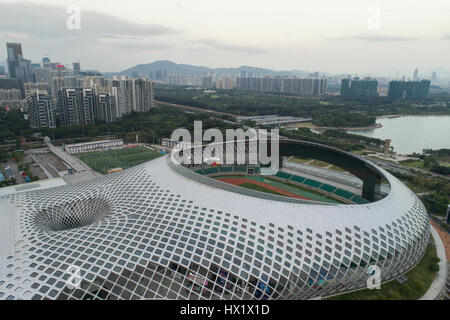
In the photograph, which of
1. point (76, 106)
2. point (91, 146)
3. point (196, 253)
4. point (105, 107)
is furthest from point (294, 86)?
point (196, 253)

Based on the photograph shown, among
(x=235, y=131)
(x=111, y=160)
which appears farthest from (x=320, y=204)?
(x=235, y=131)

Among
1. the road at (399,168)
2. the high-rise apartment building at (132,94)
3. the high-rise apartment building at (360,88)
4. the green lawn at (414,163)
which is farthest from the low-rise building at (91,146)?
the high-rise apartment building at (360,88)

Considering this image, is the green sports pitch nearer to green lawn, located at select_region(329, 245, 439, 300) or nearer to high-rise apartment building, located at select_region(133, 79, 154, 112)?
high-rise apartment building, located at select_region(133, 79, 154, 112)

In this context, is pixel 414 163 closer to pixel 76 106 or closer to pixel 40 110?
pixel 76 106

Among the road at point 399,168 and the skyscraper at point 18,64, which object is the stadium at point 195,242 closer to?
the road at point 399,168

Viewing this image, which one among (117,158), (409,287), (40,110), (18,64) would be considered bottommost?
(409,287)

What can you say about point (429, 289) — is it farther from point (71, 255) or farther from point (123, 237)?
point (71, 255)

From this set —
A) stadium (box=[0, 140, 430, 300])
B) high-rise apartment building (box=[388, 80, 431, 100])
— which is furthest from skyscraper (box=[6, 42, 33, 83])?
high-rise apartment building (box=[388, 80, 431, 100])
